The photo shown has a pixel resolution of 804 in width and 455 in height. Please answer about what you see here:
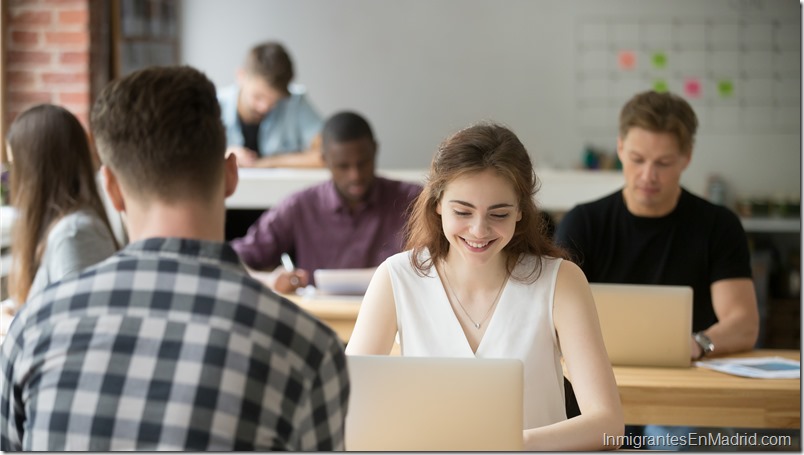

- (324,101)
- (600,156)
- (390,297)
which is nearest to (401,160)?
(324,101)

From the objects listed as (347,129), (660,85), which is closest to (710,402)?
(347,129)

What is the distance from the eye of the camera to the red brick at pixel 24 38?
4.53 meters

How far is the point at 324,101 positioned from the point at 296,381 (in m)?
5.11

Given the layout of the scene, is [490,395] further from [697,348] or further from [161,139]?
[697,348]

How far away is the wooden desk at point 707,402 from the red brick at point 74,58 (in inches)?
130

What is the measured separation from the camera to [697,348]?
2262 millimetres

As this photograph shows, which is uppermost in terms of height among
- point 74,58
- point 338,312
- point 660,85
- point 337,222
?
point 74,58

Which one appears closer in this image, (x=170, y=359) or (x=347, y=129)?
(x=170, y=359)

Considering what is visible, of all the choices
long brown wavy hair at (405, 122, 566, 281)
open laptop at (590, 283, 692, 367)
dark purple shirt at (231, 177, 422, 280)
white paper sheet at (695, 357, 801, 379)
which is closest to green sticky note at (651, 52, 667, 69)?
dark purple shirt at (231, 177, 422, 280)

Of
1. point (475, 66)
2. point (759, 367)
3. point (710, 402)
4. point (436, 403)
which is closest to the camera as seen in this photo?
point (436, 403)

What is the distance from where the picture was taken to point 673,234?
230 centimetres

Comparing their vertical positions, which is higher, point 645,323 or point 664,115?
point 664,115

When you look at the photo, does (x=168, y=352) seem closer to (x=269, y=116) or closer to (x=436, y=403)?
(x=436, y=403)

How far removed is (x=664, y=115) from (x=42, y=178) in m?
1.39
